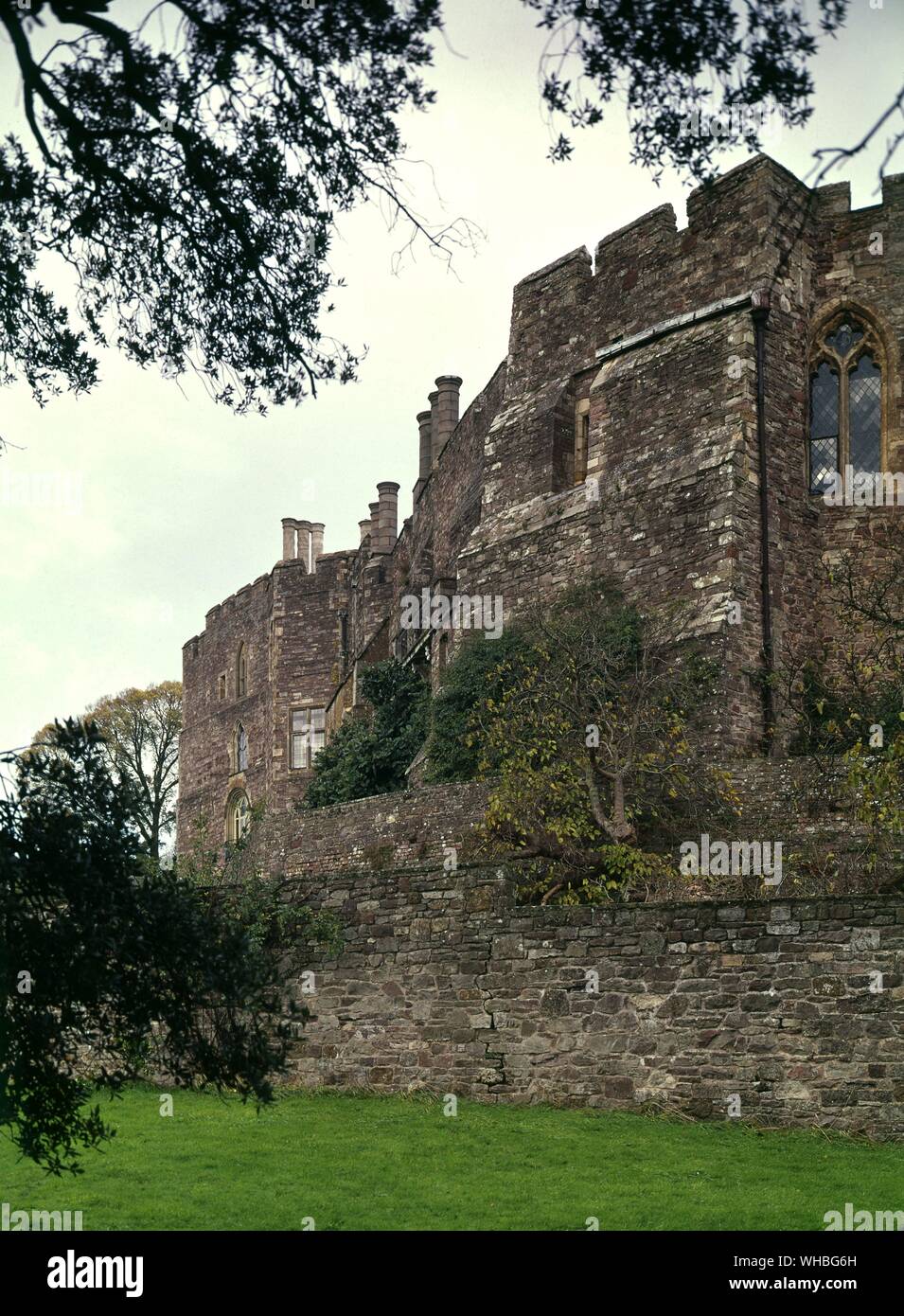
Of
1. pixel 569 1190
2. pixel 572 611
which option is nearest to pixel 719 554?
pixel 572 611

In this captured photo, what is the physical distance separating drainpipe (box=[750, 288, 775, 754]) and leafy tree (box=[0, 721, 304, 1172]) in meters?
14.4

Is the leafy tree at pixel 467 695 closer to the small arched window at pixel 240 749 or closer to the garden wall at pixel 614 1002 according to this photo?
the garden wall at pixel 614 1002

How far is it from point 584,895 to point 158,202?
1107cm

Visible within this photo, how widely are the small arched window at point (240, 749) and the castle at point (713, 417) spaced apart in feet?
60.8

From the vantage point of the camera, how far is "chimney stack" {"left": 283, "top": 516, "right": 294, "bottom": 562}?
161ft

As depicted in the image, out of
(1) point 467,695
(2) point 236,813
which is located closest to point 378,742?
(1) point 467,695

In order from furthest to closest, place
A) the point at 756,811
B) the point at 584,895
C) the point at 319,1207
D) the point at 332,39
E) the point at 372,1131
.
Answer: the point at 756,811 < the point at 584,895 < the point at 372,1131 < the point at 319,1207 < the point at 332,39

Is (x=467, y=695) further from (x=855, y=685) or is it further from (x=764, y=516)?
(x=855, y=685)

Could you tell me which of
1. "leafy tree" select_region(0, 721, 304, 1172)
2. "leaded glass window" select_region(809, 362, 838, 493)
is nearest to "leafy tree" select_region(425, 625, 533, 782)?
"leaded glass window" select_region(809, 362, 838, 493)

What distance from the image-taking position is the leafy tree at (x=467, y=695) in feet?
74.1

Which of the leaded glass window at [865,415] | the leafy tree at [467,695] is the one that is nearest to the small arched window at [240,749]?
the leafy tree at [467,695]

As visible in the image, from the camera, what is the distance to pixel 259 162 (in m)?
7.69
